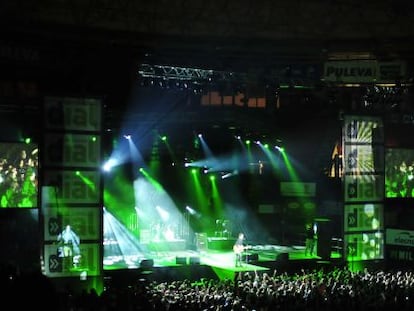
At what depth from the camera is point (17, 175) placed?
690 inches

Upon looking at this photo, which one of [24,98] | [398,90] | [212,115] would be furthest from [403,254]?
[24,98]

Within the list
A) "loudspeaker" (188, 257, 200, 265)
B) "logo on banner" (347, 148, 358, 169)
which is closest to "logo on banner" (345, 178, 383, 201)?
"logo on banner" (347, 148, 358, 169)

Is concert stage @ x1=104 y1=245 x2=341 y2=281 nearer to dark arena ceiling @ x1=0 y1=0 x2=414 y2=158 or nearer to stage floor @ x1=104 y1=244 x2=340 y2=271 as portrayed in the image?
stage floor @ x1=104 y1=244 x2=340 y2=271

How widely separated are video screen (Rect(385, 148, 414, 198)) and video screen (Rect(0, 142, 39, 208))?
10880mm

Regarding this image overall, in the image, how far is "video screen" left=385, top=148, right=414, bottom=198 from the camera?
20938 millimetres

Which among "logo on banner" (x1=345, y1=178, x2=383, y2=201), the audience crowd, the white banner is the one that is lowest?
the audience crowd

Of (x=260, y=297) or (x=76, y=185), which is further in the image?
(x=76, y=185)

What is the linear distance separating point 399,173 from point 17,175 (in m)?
11.8

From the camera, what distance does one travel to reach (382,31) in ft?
46.0

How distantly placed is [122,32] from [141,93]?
360 inches

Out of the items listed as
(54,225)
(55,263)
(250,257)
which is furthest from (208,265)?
(54,225)

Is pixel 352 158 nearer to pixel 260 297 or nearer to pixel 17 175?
pixel 260 297

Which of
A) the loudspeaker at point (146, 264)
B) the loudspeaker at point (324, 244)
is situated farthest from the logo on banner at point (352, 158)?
the loudspeaker at point (146, 264)

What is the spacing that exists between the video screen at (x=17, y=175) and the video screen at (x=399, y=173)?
10.9 m
